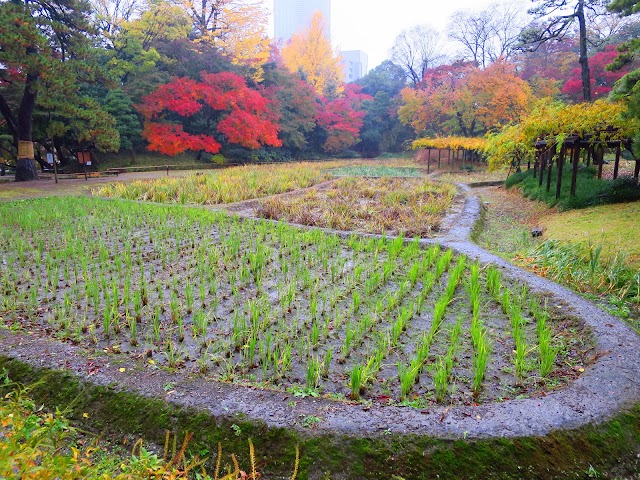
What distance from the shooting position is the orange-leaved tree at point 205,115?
19.5 m

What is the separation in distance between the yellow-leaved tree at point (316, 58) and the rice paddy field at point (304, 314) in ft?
106

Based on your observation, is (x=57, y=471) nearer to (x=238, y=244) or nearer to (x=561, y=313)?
(x=561, y=313)

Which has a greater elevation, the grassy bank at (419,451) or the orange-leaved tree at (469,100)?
the orange-leaved tree at (469,100)

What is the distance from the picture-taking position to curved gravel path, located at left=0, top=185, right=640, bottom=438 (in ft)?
7.36

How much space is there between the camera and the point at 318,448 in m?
2.16

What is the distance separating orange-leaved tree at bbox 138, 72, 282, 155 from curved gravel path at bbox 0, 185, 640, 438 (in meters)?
17.9

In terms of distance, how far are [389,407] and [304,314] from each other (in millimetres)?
A: 1566

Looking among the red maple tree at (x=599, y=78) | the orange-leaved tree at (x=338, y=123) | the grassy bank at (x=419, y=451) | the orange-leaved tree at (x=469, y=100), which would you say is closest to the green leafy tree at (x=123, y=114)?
the orange-leaved tree at (x=338, y=123)

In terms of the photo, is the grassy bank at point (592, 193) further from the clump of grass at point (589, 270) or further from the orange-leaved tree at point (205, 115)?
the orange-leaved tree at point (205, 115)

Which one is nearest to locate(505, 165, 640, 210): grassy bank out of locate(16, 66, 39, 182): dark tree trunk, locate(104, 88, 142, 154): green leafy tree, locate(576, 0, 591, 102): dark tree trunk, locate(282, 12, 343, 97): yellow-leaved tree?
locate(576, 0, 591, 102): dark tree trunk

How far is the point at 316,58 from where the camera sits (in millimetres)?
35938

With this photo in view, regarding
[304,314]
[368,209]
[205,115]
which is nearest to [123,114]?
[205,115]

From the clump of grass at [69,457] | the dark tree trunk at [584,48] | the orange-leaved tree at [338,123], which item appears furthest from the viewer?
the orange-leaved tree at [338,123]

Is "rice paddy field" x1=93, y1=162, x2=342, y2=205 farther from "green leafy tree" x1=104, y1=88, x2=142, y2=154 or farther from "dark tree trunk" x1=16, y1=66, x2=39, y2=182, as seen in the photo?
"green leafy tree" x1=104, y1=88, x2=142, y2=154
